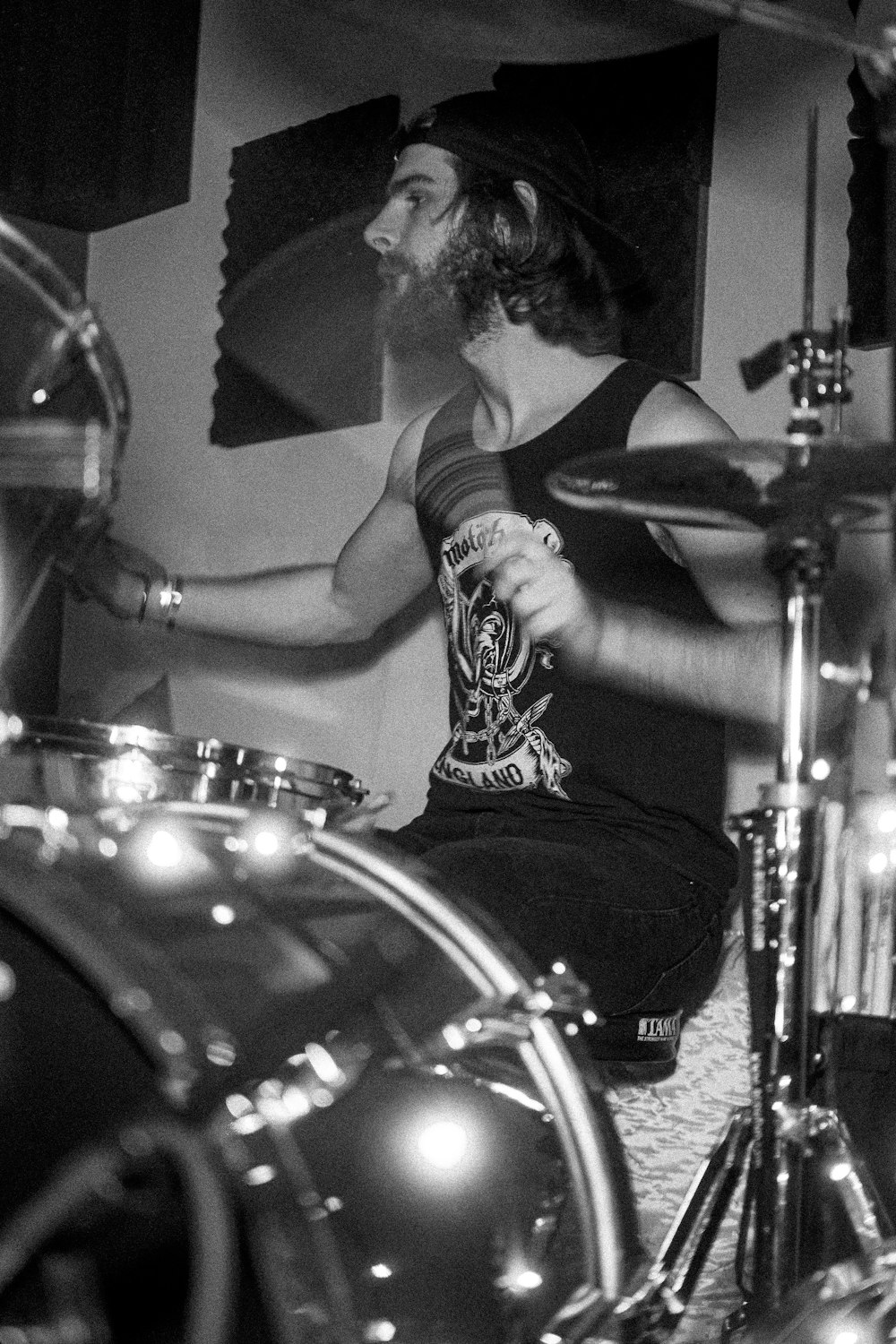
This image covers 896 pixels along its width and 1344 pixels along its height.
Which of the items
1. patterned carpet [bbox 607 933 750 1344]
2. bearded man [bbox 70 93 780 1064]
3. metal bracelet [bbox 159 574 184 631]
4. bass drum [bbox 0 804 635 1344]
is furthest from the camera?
metal bracelet [bbox 159 574 184 631]

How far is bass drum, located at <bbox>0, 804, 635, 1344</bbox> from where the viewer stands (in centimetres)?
95

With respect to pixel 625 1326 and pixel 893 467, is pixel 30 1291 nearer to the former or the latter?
pixel 625 1326

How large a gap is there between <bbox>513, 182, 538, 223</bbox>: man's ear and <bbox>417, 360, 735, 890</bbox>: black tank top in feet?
1.04

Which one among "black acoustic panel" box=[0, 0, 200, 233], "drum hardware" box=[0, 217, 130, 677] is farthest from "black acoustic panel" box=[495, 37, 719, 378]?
"drum hardware" box=[0, 217, 130, 677]

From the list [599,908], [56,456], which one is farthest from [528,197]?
[56,456]

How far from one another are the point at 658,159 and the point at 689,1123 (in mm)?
1327

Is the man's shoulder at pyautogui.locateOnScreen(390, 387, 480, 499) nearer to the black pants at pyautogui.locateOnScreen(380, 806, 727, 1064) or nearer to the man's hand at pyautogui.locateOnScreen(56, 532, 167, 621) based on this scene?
the man's hand at pyautogui.locateOnScreen(56, 532, 167, 621)

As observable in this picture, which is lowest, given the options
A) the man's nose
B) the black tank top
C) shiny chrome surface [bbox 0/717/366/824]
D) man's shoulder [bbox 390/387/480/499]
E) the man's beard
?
shiny chrome surface [bbox 0/717/366/824]

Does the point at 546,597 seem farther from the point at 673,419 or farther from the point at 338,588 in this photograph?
the point at 338,588

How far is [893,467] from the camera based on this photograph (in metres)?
1.11

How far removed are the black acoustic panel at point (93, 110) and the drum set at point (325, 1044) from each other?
1.60 m

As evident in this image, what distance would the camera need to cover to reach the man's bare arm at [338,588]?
2.08 metres

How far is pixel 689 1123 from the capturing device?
1713 millimetres

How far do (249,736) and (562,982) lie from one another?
4.89ft
